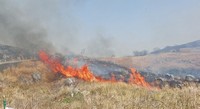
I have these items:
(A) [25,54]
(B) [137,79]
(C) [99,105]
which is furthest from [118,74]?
(C) [99,105]

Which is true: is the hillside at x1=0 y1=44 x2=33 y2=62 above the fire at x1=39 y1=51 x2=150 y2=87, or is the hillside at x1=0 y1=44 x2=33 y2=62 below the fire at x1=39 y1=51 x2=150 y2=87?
above

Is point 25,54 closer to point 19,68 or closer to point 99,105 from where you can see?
point 19,68

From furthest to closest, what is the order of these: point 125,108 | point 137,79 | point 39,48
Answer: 1. point 39,48
2. point 137,79
3. point 125,108

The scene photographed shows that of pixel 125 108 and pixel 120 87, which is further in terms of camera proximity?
pixel 120 87

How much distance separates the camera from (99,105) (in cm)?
1223

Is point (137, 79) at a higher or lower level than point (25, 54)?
lower

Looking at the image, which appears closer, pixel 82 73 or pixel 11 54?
pixel 82 73

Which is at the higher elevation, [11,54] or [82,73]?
[11,54]

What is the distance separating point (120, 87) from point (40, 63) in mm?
36171

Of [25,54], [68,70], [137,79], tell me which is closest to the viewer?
[137,79]

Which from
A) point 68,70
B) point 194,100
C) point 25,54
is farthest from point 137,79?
point 25,54

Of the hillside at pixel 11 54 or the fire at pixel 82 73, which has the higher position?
the hillside at pixel 11 54

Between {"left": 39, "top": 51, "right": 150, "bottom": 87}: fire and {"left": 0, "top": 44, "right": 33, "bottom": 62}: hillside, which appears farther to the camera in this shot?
{"left": 0, "top": 44, "right": 33, "bottom": 62}: hillside

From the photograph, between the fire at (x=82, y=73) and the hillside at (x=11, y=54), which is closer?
the fire at (x=82, y=73)
